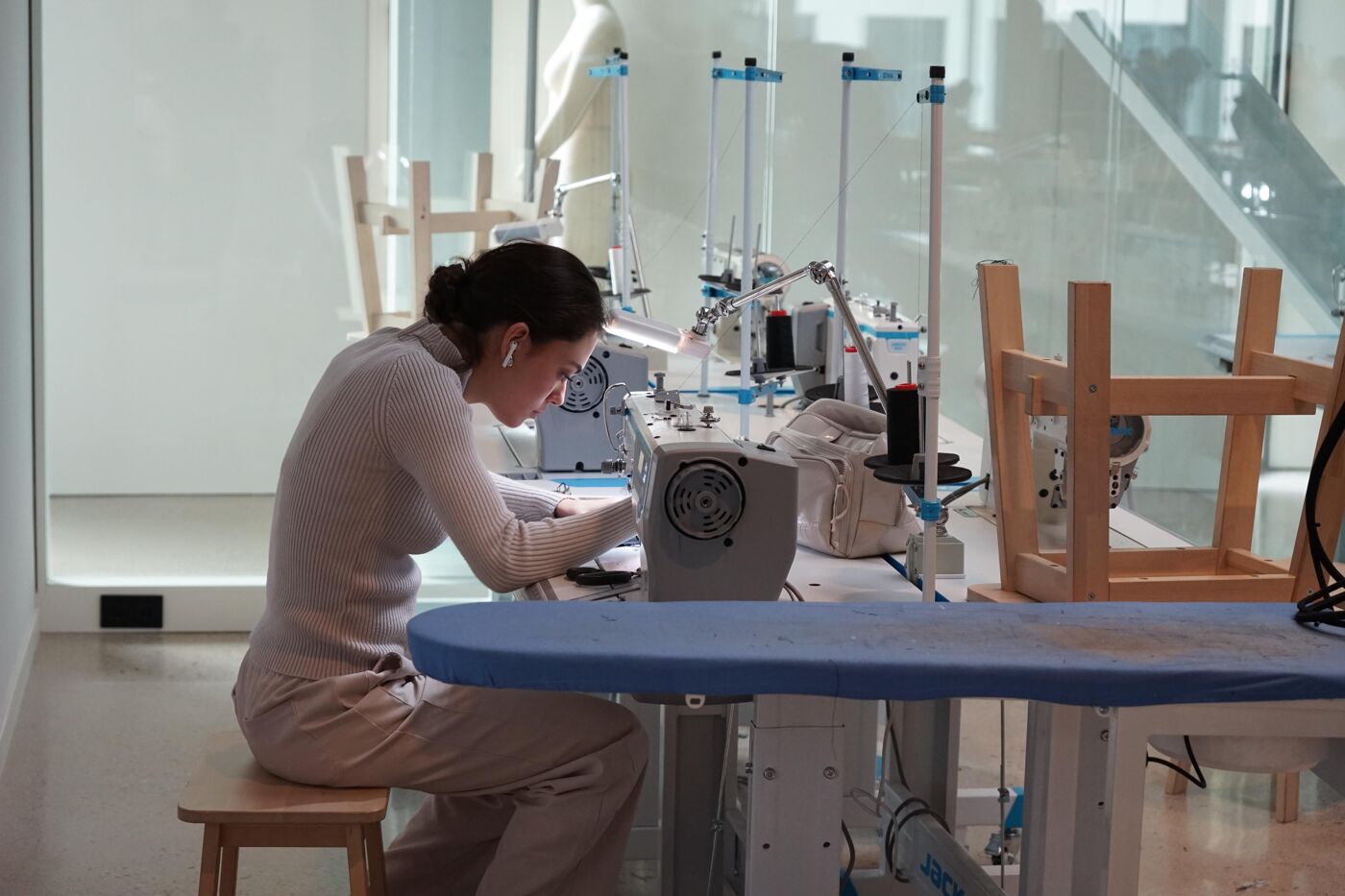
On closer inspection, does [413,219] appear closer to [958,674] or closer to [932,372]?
[932,372]

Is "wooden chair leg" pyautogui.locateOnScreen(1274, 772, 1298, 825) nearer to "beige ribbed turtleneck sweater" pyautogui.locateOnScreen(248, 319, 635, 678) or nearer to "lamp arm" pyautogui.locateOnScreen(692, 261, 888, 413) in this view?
"lamp arm" pyautogui.locateOnScreen(692, 261, 888, 413)

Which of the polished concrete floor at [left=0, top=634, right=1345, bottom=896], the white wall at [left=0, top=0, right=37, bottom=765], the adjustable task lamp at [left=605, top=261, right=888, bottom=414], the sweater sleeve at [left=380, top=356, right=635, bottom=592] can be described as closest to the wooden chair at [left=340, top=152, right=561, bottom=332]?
the white wall at [left=0, top=0, right=37, bottom=765]

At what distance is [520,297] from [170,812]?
157 centimetres

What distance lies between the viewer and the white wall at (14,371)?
136 inches

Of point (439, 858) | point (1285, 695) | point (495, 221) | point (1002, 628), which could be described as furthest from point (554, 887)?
point (495, 221)

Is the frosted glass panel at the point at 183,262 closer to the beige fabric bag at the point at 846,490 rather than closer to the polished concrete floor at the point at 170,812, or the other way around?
the polished concrete floor at the point at 170,812

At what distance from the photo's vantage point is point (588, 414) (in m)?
2.96

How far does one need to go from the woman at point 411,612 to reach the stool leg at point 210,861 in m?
0.12

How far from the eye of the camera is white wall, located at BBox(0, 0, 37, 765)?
11.3 ft

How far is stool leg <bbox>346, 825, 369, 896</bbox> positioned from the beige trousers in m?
0.07

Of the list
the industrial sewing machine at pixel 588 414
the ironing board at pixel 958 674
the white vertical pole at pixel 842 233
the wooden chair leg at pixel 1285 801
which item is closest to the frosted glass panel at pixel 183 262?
the industrial sewing machine at pixel 588 414

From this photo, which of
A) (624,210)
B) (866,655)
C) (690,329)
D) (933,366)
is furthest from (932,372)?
(624,210)

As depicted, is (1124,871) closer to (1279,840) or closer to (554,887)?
(554,887)

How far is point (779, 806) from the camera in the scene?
165 cm
